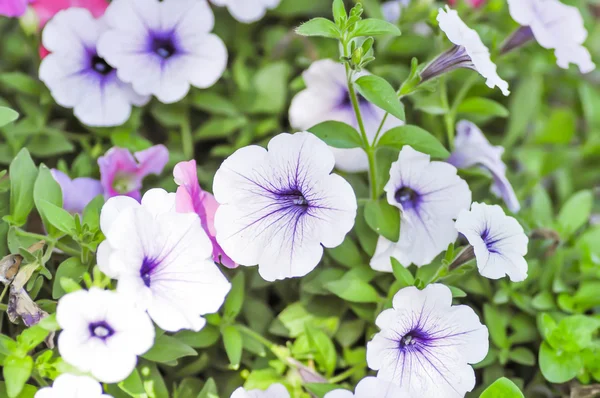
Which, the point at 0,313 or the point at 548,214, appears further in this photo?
the point at 548,214

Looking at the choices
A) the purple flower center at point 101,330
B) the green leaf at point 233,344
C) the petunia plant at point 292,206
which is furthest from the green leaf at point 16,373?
the green leaf at point 233,344

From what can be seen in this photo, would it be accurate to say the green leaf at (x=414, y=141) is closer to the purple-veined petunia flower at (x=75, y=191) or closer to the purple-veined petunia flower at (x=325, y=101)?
the purple-veined petunia flower at (x=325, y=101)

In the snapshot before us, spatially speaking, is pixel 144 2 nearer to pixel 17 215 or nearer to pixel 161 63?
pixel 161 63

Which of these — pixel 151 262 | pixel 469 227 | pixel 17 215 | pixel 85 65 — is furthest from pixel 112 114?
pixel 469 227

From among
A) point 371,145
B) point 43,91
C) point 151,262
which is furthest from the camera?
point 43,91

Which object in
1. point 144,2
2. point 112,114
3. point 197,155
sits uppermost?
point 144,2

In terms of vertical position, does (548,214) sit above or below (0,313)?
below

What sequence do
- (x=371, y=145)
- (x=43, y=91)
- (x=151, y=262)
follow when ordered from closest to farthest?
(x=151, y=262) < (x=371, y=145) < (x=43, y=91)
